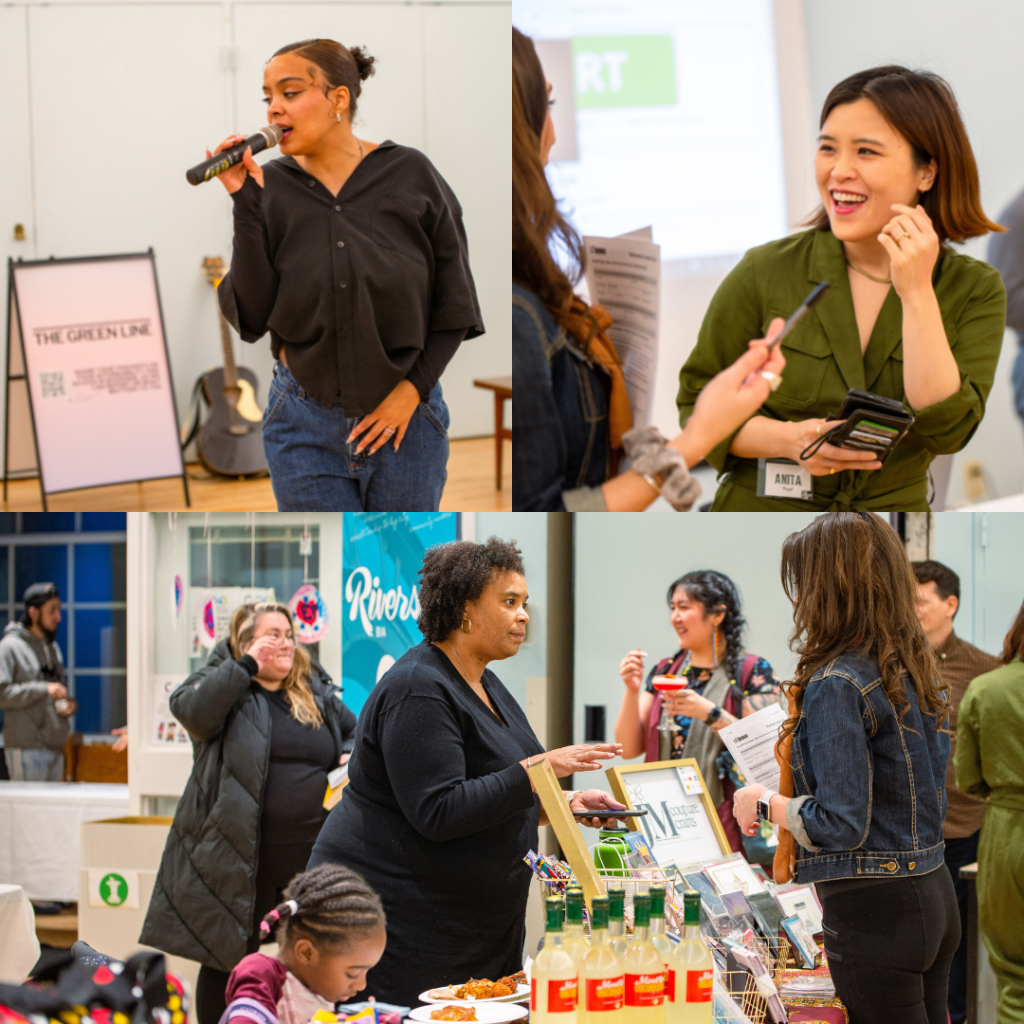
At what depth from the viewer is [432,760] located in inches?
80.7

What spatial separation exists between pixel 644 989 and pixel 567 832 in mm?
322

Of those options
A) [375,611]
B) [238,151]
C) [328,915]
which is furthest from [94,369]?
[328,915]

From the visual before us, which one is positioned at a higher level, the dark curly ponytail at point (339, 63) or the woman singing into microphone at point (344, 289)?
the dark curly ponytail at point (339, 63)

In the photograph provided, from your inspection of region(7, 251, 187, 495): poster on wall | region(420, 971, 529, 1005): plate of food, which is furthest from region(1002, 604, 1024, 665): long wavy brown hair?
region(7, 251, 187, 495): poster on wall

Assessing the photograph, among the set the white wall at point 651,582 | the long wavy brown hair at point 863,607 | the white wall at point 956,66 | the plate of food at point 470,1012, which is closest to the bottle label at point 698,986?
the plate of food at point 470,1012

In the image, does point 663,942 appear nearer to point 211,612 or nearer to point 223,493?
point 211,612

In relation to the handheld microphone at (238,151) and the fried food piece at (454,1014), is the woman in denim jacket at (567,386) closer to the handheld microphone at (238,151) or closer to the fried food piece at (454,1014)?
the handheld microphone at (238,151)

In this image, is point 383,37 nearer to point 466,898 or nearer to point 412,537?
point 412,537

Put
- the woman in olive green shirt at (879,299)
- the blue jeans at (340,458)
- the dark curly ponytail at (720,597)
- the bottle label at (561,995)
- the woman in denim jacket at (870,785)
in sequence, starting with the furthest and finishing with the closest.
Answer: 1. the dark curly ponytail at (720,597)
2. the blue jeans at (340,458)
3. the woman in olive green shirt at (879,299)
4. the woman in denim jacket at (870,785)
5. the bottle label at (561,995)

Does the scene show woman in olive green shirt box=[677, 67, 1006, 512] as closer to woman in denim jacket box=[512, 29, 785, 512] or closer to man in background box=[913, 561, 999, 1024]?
woman in denim jacket box=[512, 29, 785, 512]

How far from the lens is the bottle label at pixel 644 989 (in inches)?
63.2

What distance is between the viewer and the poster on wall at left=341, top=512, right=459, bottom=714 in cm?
304

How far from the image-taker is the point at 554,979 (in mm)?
1562

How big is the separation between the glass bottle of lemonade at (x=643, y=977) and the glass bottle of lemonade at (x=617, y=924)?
0.06 ft
